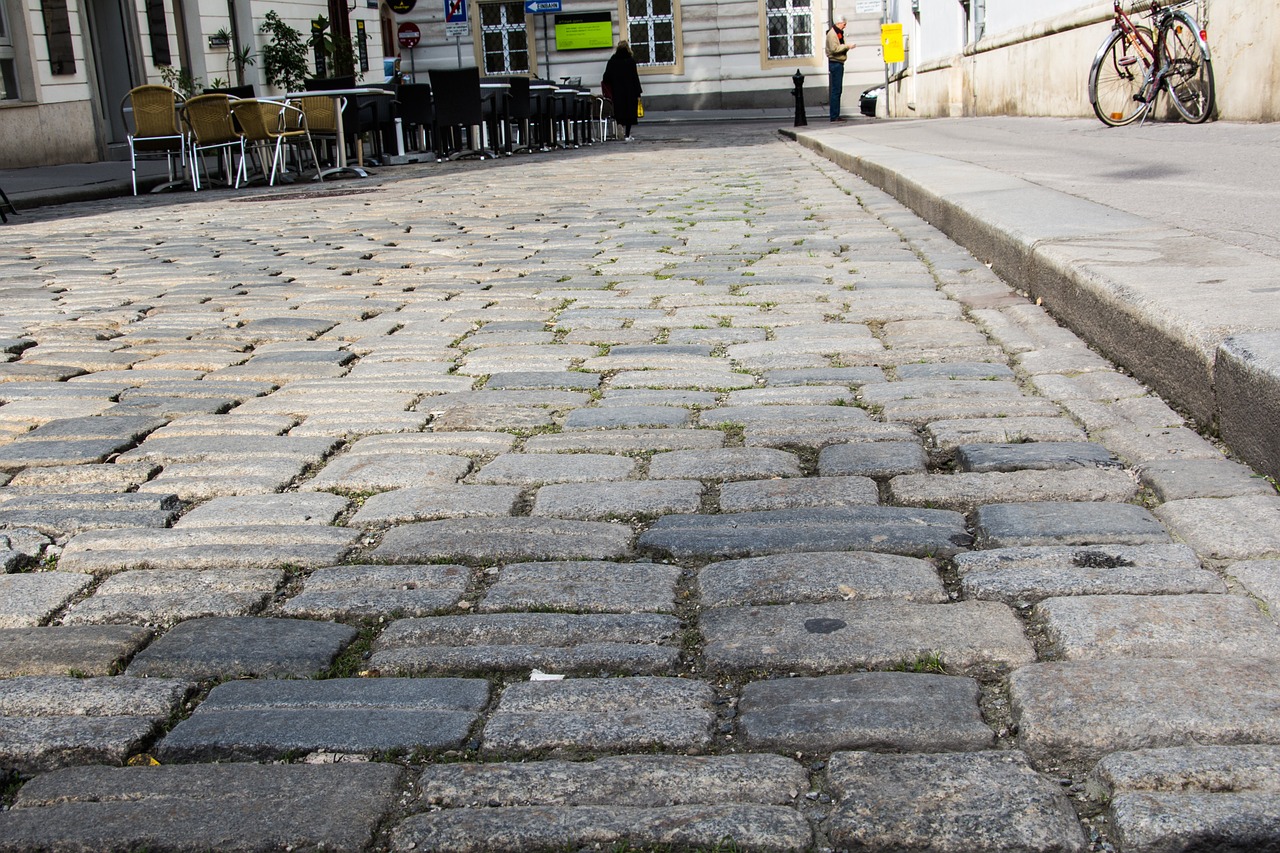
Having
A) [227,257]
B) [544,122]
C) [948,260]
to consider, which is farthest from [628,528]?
[544,122]

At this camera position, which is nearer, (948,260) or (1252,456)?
(1252,456)

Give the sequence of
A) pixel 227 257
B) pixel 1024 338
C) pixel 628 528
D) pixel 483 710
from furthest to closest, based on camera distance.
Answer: pixel 227 257 < pixel 1024 338 < pixel 628 528 < pixel 483 710

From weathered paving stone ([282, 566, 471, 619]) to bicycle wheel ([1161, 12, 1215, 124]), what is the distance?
10272mm

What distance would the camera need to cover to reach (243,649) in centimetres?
205

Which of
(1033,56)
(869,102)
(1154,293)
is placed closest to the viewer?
(1154,293)

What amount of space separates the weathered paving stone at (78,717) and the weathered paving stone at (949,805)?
0.94 metres

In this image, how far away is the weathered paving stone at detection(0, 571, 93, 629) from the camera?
223cm

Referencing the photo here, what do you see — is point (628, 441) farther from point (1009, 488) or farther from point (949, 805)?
point (949, 805)

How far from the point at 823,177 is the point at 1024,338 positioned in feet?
24.0

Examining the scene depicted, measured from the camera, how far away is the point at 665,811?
60.4 inches

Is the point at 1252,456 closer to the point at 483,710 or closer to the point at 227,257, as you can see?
the point at 483,710

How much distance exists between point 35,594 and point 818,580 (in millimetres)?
1370

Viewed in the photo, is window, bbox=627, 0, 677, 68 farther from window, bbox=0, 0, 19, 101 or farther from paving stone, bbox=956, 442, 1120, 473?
paving stone, bbox=956, 442, 1120, 473

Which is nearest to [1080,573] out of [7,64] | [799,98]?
[7,64]
